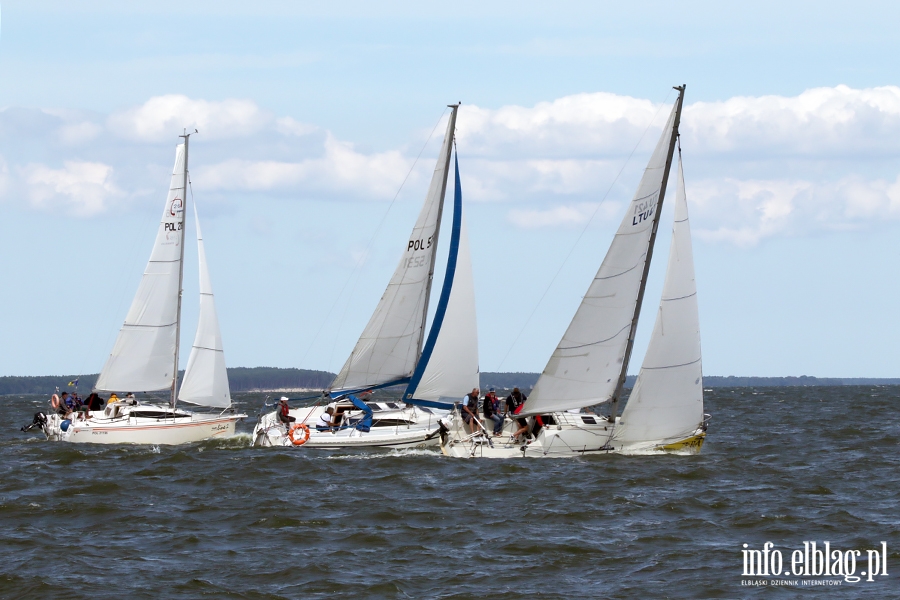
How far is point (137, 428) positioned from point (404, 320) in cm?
852

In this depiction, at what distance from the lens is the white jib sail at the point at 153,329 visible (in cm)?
3772

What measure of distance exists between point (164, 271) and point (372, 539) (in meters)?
21.2

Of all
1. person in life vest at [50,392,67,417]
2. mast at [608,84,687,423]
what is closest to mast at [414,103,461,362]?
mast at [608,84,687,423]

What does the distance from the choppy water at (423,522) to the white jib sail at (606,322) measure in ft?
5.45

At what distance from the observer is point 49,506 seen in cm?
2214

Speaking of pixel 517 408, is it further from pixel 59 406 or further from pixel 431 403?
pixel 59 406

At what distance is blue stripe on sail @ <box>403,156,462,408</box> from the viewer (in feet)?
112

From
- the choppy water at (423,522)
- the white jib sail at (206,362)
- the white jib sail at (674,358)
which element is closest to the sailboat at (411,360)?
the choppy water at (423,522)

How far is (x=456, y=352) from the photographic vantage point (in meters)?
34.1

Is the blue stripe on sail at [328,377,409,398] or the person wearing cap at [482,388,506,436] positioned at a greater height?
the blue stripe on sail at [328,377,409,398]

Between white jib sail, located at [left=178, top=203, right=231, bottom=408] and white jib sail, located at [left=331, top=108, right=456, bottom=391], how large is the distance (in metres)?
4.62

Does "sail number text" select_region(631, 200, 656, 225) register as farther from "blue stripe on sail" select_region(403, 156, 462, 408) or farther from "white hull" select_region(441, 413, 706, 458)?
"blue stripe on sail" select_region(403, 156, 462, 408)

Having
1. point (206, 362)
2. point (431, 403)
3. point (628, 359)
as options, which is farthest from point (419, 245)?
point (628, 359)

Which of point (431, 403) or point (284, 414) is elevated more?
point (431, 403)
